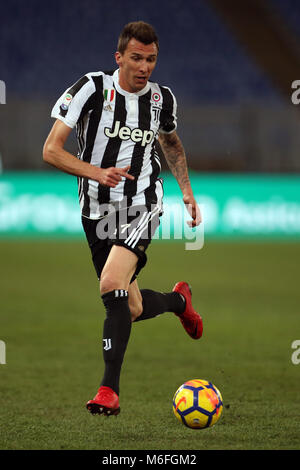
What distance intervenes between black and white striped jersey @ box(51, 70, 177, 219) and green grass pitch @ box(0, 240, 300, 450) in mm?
1160

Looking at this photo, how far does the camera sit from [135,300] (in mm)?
4723

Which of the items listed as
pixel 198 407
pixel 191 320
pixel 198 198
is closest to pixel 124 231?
pixel 198 407

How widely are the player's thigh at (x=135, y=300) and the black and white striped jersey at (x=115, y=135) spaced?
1.90 ft

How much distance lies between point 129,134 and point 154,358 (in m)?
2.31

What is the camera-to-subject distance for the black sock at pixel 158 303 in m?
4.89

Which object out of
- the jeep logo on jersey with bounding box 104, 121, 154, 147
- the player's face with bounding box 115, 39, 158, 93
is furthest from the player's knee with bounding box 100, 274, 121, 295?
the player's face with bounding box 115, 39, 158, 93

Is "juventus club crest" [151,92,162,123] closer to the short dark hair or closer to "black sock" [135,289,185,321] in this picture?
the short dark hair

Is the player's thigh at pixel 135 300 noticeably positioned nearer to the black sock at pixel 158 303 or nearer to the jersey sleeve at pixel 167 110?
the black sock at pixel 158 303

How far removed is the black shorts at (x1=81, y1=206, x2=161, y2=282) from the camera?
4199 millimetres

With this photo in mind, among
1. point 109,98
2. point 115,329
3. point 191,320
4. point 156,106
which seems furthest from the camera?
point 191,320

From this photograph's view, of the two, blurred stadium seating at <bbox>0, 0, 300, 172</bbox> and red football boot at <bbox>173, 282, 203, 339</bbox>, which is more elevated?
blurred stadium seating at <bbox>0, 0, 300, 172</bbox>

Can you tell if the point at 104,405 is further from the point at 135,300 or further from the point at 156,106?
the point at 156,106

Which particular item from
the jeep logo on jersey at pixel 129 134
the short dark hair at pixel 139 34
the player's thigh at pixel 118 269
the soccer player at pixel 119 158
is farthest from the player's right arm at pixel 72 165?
the short dark hair at pixel 139 34
